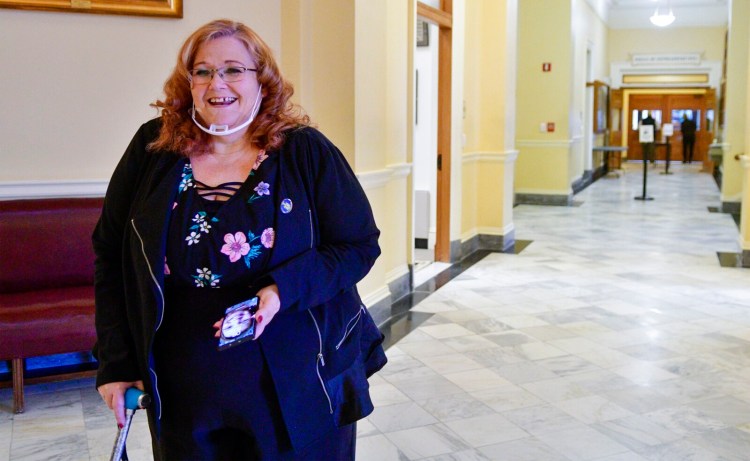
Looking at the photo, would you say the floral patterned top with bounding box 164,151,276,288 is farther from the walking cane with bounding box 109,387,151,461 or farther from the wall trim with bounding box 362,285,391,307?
the wall trim with bounding box 362,285,391,307

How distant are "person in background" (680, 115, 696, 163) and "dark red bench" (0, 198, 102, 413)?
23.5 meters

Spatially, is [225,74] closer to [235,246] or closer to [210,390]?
[235,246]

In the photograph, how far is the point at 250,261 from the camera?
1.72 meters

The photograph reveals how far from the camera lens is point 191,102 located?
193cm

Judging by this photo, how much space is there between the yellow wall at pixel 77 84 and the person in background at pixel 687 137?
22833mm

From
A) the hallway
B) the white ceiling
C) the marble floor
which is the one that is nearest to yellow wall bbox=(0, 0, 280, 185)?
the marble floor

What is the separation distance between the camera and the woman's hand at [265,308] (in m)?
1.61

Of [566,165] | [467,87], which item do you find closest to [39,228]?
[467,87]

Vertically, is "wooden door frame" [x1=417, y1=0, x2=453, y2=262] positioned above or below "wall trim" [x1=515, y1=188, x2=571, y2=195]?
above

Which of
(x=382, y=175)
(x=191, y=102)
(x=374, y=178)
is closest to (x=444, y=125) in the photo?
(x=382, y=175)

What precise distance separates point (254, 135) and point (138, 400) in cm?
67

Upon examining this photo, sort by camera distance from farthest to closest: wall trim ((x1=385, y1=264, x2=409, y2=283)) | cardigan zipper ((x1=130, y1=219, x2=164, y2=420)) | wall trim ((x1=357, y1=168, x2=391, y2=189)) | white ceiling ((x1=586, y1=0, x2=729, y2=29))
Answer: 1. white ceiling ((x1=586, y1=0, x2=729, y2=29))
2. wall trim ((x1=385, y1=264, x2=409, y2=283))
3. wall trim ((x1=357, y1=168, x2=391, y2=189))
4. cardigan zipper ((x1=130, y1=219, x2=164, y2=420))

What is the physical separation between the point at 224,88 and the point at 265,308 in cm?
55

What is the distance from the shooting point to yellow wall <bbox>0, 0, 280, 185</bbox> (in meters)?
4.35
